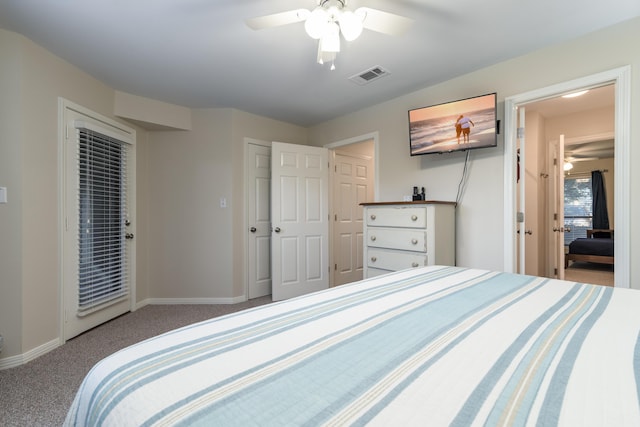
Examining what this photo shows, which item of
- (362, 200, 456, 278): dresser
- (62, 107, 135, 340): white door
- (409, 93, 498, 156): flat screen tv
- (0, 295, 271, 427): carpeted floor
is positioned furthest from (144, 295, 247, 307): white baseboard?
(409, 93, 498, 156): flat screen tv

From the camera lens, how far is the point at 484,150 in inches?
104

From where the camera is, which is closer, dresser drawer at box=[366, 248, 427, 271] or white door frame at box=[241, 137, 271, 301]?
dresser drawer at box=[366, 248, 427, 271]

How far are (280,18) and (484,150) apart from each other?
205 centimetres

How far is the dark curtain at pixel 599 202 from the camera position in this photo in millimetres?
6449

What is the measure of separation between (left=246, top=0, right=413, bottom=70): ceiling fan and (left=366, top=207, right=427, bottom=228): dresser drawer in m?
1.40

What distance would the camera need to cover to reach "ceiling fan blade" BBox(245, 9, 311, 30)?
1.58m

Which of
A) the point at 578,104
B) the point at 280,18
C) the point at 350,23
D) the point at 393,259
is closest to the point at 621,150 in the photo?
the point at 393,259

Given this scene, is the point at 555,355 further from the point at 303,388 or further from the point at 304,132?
the point at 304,132

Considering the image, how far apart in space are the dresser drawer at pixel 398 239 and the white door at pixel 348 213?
1.28 m

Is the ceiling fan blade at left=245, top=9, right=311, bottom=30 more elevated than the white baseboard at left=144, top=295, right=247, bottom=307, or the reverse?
the ceiling fan blade at left=245, top=9, right=311, bottom=30

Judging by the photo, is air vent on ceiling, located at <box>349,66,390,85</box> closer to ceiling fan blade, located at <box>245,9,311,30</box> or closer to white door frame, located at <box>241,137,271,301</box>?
ceiling fan blade, located at <box>245,9,311,30</box>

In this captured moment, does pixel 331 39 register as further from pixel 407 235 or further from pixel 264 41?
pixel 407 235

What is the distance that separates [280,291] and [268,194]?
1266 mm

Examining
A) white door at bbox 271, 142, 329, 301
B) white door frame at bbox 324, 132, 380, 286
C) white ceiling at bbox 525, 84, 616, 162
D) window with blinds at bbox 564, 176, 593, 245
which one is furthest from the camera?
window with blinds at bbox 564, 176, 593, 245
